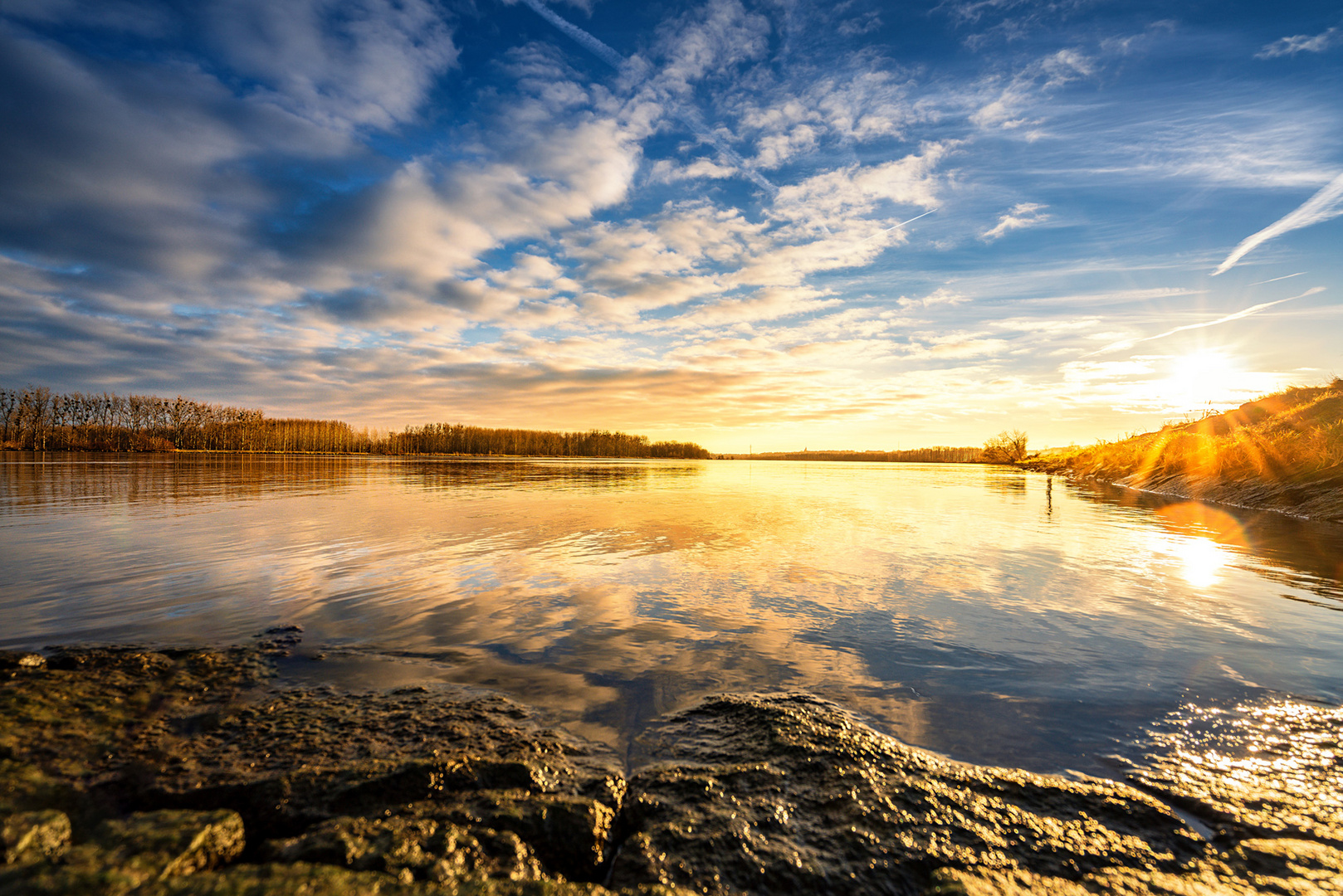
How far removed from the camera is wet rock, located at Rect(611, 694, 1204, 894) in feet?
8.33

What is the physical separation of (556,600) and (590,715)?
360 cm

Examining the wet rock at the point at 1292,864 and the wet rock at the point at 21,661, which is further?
the wet rock at the point at 21,661

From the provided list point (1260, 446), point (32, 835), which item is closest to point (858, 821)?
point (32, 835)

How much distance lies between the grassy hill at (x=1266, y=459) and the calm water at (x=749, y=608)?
3479mm

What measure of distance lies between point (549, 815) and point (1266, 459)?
30433 millimetres

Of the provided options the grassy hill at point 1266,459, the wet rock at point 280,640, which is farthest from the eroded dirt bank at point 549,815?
the grassy hill at point 1266,459

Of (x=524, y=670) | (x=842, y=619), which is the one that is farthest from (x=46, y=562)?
(x=842, y=619)

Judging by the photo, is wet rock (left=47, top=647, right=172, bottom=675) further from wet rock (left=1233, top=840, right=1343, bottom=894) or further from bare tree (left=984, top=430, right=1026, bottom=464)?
bare tree (left=984, top=430, right=1026, bottom=464)

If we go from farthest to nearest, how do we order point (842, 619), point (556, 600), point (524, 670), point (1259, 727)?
point (556, 600)
point (842, 619)
point (524, 670)
point (1259, 727)

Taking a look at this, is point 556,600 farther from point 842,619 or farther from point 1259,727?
point 1259,727

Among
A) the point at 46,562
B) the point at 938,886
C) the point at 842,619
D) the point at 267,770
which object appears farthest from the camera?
the point at 46,562

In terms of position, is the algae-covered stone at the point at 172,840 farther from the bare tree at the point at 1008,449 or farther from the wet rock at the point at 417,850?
the bare tree at the point at 1008,449

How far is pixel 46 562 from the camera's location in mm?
9203

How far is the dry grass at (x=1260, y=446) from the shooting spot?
18469 mm
